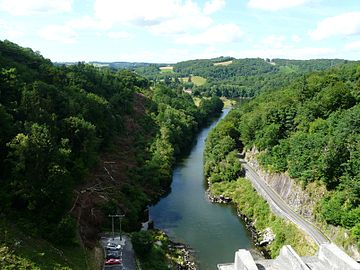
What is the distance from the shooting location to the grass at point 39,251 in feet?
85.1

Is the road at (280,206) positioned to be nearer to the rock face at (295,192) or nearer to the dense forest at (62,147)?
the rock face at (295,192)

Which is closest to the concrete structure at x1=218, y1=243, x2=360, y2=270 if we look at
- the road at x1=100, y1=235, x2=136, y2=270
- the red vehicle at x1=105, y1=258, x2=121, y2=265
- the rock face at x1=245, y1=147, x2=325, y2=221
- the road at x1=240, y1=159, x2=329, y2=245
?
the road at x1=240, y1=159, x2=329, y2=245

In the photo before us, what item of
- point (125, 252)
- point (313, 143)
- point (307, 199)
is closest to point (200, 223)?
point (307, 199)

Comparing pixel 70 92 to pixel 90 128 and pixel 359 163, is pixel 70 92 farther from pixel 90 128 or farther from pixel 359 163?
pixel 359 163

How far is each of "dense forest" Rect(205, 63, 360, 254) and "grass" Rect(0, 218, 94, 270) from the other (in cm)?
2273

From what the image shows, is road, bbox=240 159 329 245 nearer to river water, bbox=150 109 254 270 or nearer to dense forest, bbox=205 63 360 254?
dense forest, bbox=205 63 360 254

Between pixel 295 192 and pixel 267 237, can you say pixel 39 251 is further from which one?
pixel 295 192

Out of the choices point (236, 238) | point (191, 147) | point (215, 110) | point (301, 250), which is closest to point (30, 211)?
point (236, 238)

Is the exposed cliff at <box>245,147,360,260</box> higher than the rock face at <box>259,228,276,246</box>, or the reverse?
the exposed cliff at <box>245,147,360,260</box>

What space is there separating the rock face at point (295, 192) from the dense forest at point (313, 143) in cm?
75

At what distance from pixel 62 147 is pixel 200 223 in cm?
1839

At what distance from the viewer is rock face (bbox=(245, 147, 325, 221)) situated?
38938 millimetres

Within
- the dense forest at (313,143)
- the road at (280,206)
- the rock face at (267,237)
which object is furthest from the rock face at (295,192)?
the rock face at (267,237)

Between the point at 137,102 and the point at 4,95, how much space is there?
51.0m
